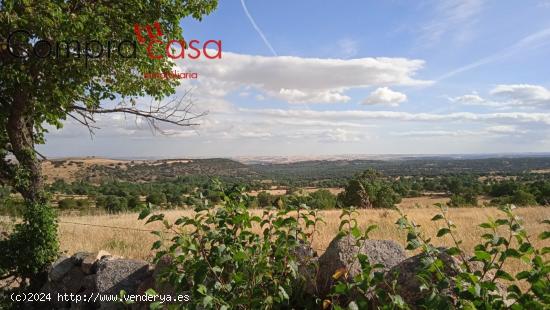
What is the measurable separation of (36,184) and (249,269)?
779 cm

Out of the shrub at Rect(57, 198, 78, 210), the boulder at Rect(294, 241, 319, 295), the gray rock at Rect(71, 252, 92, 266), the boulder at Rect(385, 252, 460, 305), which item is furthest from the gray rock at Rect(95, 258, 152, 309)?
the shrub at Rect(57, 198, 78, 210)

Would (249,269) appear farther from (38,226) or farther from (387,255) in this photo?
(38,226)

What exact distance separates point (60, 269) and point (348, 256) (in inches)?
240

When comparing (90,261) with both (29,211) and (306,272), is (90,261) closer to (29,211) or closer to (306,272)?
(29,211)

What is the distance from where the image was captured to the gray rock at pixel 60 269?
7.50m

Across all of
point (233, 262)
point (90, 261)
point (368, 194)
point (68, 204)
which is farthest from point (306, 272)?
point (68, 204)

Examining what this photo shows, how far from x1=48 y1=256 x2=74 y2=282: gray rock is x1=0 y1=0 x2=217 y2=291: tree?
575mm

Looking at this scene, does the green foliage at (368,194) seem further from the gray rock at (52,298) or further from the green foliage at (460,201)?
the gray rock at (52,298)

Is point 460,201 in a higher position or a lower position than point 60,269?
lower

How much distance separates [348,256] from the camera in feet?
13.6

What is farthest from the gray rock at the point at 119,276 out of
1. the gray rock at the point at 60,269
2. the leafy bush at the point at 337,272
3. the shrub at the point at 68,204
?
the shrub at the point at 68,204

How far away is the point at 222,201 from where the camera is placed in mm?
3527

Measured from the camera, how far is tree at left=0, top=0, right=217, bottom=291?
7.62 meters

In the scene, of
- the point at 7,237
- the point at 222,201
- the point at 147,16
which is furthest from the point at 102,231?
the point at 222,201
